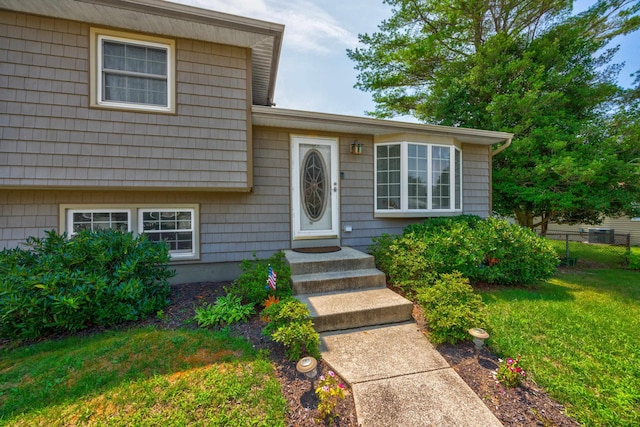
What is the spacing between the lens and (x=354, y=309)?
330cm

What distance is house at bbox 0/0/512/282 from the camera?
3.62 m

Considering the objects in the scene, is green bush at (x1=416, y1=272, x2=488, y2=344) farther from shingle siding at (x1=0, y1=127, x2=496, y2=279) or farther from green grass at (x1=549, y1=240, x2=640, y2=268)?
green grass at (x1=549, y1=240, x2=640, y2=268)

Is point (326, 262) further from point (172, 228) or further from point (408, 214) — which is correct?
point (172, 228)

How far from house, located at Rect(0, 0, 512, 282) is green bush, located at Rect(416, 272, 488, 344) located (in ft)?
8.62

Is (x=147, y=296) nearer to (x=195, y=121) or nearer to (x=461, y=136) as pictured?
(x=195, y=121)

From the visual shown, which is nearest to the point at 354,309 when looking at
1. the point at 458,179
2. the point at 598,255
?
the point at 458,179

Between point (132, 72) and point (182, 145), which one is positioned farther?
point (182, 145)

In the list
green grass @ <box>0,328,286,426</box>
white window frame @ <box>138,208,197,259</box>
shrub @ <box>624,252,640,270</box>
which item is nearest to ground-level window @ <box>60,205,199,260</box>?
white window frame @ <box>138,208,197,259</box>

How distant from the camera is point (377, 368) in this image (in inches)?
101

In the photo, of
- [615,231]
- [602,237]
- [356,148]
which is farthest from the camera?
[615,231]

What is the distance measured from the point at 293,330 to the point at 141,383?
1367 mm

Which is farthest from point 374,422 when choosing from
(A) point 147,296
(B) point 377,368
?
(A) point 147,296

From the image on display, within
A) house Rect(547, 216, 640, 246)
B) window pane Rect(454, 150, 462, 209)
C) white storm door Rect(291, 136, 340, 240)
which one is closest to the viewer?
white storm door Rect(291, 136, 340, 240)

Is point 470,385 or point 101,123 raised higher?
point 101,123
